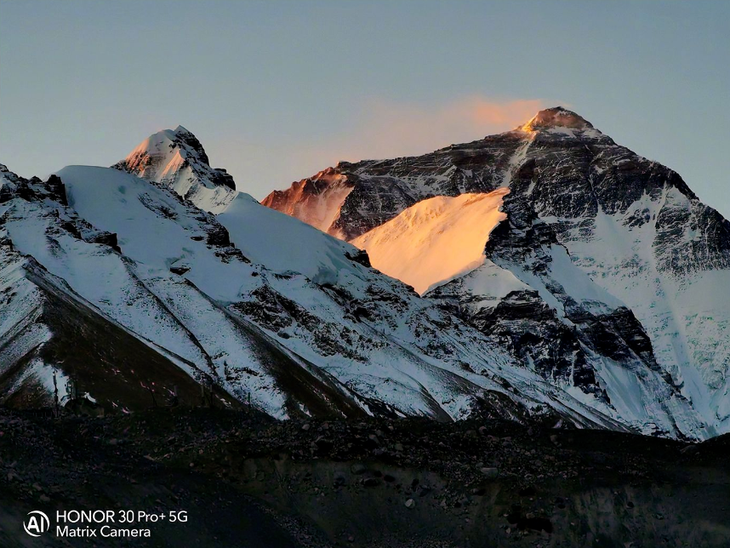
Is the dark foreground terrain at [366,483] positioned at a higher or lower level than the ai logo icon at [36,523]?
higher

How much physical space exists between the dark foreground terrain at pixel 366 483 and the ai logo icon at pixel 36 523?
2.52 m

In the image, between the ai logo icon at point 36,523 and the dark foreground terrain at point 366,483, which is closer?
the ai logo icon at point 36,523

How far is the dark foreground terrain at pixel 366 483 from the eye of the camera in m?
61.9

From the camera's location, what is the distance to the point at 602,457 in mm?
72125

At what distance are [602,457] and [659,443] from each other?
18.1 feet

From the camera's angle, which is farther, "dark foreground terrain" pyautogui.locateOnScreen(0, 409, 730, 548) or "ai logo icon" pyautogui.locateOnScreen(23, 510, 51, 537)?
"dark foreground terrain" pyautogui.locateOnScreen(0, 409, 730, 548)

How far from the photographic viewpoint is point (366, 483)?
6788 cm

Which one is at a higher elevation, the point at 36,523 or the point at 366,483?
the point at 366,483

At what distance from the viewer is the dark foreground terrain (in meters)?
61.9

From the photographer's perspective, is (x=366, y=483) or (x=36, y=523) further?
(x=366, y=483)

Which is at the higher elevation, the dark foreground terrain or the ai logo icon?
the dark foreground terrain

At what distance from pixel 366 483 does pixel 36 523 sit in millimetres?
18552

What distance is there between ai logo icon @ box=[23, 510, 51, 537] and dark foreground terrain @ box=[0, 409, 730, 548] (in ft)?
8.27

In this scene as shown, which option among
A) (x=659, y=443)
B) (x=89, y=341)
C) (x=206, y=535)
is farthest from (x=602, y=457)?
(x=89, y=341)
